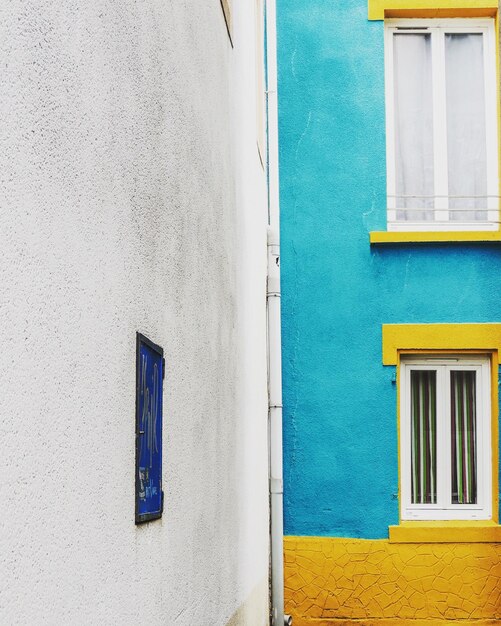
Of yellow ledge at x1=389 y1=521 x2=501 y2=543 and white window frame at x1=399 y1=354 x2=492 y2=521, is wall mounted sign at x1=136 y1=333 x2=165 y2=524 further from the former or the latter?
white window frame at x1=399 y1=354 x2=492 y2=521

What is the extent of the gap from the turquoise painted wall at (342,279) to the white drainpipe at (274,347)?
59 cm

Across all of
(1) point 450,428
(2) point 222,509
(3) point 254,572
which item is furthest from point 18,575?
(1) point 450,428

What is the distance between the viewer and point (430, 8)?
1064cm

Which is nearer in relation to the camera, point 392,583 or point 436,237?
point 392,583

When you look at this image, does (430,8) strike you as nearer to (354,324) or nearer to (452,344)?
(354,324)

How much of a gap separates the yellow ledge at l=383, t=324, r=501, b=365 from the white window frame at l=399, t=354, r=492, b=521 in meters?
0.21

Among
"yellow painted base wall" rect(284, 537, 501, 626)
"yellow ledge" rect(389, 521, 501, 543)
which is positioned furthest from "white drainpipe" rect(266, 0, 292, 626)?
"yellow ledge" rect(389, 521, 501, 543)

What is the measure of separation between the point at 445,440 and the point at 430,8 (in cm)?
423

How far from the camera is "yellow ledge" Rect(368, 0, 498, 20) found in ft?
34.6

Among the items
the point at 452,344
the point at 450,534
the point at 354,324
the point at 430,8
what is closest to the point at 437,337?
the point at 452,344

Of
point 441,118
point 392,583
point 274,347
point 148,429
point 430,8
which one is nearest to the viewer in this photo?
point 148,429

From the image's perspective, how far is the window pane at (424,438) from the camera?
10391mm

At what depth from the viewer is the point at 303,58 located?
10.6 m

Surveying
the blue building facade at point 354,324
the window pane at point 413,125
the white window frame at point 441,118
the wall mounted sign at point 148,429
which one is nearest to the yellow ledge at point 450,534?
the blue building facade at point 354,324
